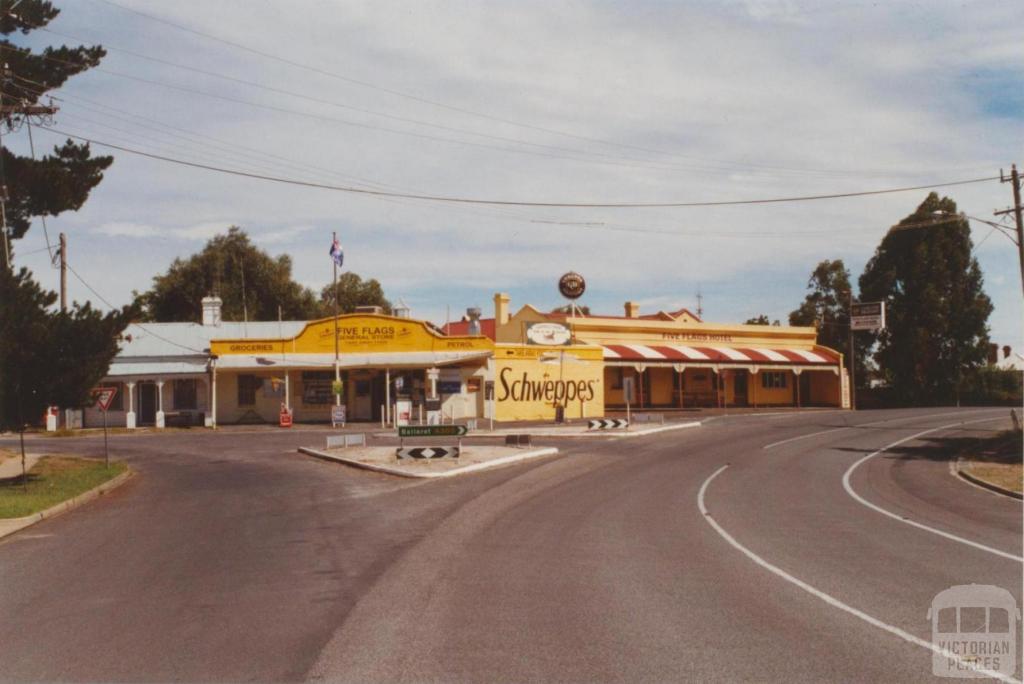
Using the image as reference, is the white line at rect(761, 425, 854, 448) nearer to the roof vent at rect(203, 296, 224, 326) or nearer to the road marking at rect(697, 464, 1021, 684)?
the road marking at rect(697, 464, 1021, 684)

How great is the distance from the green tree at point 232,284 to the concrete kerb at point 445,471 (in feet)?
147

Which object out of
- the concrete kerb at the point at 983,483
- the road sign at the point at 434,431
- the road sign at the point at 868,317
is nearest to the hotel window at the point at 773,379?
the road sign at the point at 868,317

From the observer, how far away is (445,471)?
23.1 m

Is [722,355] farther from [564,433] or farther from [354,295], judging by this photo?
[354,295]

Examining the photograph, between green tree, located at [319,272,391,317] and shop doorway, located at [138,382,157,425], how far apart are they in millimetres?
30261

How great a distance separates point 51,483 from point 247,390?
25.7 metres

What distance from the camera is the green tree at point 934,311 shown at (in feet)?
207

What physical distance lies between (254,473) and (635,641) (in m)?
17.9

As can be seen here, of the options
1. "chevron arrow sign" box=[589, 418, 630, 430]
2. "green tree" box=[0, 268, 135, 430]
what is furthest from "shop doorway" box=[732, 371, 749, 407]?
"green tree" box=[0, 268, 135, 430]

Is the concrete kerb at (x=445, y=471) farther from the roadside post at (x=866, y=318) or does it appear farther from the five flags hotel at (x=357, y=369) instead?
the roadside post at (x=866, y=318)

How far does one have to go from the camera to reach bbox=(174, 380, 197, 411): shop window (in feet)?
154

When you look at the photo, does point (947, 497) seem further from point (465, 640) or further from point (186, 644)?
point (186, 644)

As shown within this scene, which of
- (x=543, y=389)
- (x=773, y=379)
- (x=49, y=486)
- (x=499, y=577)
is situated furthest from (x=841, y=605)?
(x=773, y=379)

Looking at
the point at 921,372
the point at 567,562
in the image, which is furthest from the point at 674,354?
the point at 567,562
